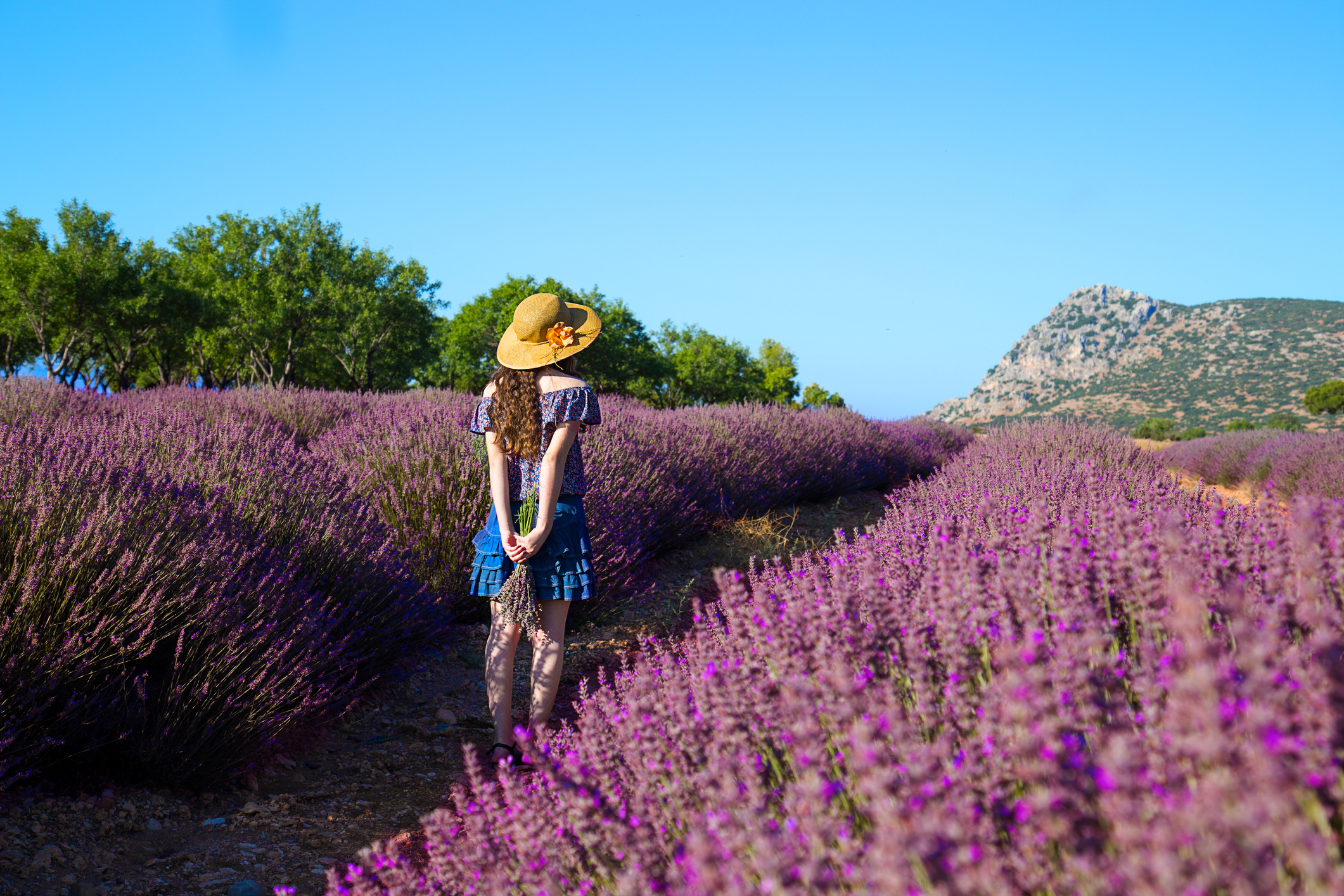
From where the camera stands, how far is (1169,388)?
62.3 meters

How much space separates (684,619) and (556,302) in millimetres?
2593

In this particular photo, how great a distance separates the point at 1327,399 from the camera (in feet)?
138

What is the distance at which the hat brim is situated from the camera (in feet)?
9.68

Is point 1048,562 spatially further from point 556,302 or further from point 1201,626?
point 556,302

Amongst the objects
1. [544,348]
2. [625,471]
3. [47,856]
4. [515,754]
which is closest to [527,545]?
[544,348]

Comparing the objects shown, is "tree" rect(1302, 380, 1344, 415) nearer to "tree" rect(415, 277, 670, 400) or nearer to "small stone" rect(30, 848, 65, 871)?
"tree" rect(415, 277, 670, 400)

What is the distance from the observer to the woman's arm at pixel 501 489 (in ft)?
9.59

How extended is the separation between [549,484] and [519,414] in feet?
1.04

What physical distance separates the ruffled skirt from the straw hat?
0.57m

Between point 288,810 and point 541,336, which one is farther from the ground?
point 541,336

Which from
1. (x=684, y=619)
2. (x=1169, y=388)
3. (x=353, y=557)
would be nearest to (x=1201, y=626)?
(x=353, y=557)

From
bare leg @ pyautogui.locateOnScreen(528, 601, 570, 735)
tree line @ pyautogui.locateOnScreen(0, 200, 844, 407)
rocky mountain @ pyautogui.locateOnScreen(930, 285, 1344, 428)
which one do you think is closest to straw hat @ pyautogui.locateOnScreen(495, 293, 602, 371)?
bare leg @ pyautogui.locateOnScreen(528, 601, 570, 735)

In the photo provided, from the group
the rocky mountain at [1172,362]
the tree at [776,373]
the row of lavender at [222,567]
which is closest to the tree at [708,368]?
the tree at [776,373]

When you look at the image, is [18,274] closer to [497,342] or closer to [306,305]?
[306,305]
